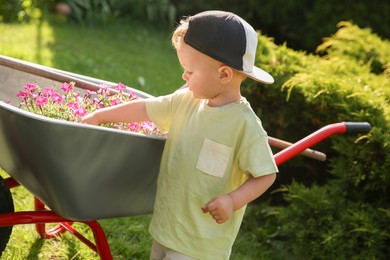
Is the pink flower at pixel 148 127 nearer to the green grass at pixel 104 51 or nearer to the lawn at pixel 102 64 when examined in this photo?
the lawn at pixel 102 64

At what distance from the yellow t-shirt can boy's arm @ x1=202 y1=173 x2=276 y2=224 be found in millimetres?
36

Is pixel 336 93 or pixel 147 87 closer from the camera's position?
pixel 336 93

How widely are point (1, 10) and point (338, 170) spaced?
3.94 metres

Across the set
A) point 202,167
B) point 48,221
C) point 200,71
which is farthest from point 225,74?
point 48,221

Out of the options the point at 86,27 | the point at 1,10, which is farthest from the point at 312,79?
the point at 86,27

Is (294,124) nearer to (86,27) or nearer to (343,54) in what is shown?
(343,54)

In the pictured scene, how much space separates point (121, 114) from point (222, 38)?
47cm

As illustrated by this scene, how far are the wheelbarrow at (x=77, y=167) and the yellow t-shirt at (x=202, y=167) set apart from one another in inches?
3.7

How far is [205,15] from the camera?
2201 mm

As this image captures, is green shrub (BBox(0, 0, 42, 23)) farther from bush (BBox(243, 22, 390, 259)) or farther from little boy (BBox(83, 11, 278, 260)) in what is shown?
little boy (BBox(83, 11, 278, 260))

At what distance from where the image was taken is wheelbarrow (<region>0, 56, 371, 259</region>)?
2.14 meters

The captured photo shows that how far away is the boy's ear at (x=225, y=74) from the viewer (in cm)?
222

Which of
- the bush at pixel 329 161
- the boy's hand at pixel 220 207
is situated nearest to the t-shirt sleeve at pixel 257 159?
the boy's hand at pixel 220 207

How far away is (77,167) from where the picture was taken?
2.21 meters
